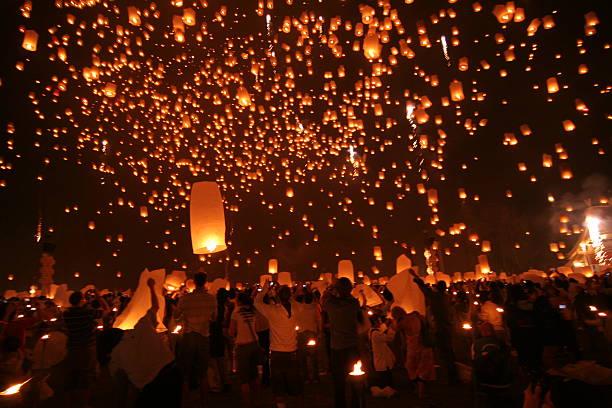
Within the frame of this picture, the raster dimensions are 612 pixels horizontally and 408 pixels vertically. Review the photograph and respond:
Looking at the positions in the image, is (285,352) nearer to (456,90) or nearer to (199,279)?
(199,279)

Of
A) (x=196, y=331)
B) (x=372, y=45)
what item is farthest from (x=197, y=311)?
(x=372, y=45)

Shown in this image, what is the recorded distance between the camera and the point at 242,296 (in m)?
5.25

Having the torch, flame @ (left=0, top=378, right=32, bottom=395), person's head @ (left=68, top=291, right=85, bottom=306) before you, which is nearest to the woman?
the torch

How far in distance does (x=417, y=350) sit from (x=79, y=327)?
4171 millimetres

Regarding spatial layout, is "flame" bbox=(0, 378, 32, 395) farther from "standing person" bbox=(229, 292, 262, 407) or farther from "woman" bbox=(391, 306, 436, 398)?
"woman" bbox=(391, 306, 436, 398)

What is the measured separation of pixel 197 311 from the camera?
4750mm

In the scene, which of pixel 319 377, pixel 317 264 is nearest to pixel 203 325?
pixel 319 377

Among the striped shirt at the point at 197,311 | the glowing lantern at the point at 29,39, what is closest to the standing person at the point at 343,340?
the striped shirt at the point at 197,311

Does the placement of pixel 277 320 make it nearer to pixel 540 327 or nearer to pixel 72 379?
pixel 72 379

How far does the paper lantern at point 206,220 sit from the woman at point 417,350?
2700 mm

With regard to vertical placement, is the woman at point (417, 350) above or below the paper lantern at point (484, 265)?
below

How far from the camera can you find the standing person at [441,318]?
20.2 ft

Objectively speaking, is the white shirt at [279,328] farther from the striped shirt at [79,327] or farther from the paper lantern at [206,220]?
the striped shirt at [79,327]

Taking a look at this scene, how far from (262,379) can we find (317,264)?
19.6 m
